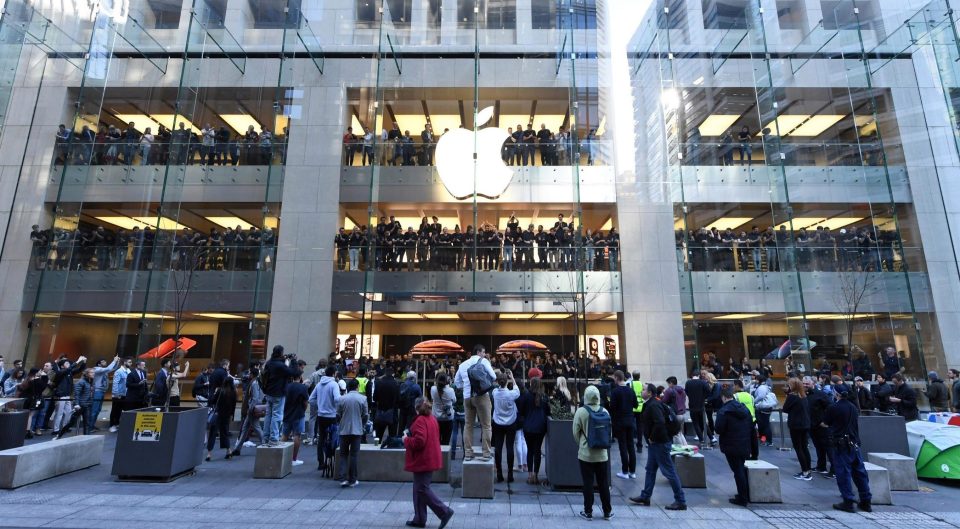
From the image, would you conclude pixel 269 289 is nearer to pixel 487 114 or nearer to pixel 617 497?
pixel 487 114

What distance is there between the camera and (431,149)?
1861 cm

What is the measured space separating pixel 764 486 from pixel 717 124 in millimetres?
16282

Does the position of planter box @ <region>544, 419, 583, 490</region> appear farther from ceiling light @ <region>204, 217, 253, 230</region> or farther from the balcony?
ceiling light @ <region>204, 217, 253, 230</region>

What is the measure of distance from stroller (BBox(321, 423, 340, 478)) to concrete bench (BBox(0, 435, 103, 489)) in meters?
4.23

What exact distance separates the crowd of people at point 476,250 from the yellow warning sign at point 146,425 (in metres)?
9.21

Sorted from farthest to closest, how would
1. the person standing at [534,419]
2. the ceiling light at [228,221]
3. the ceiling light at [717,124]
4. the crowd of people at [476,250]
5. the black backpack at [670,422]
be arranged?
the ceiling light at [228,221], the ceiling light at [717,124], the crowd of people at [476,250], the person standing at [534,419], the black backpack at [670,422]

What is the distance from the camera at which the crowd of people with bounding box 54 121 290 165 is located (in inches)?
723

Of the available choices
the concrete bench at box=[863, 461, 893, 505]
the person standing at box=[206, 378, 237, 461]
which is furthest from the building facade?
the concrete bench at box=[863, 461, 893, 505]

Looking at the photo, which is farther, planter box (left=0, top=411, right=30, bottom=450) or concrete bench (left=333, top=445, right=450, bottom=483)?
planter box (left=0, top=411, right=30, bottom=450)

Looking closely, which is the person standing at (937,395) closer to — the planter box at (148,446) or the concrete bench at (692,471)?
the concrete bench at (692,471)

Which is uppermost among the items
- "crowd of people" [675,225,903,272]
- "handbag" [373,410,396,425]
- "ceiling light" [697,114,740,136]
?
"ceiling light" [697,114,740,136]

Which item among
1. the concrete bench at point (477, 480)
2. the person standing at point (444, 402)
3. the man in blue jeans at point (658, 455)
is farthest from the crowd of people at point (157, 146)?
the man in blue jeans at point (658, 455)

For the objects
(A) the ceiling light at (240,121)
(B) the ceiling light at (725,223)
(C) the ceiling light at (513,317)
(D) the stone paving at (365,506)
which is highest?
(A) the ceiling light at (240,121)

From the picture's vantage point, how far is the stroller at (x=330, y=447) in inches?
320
